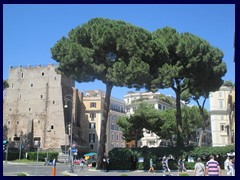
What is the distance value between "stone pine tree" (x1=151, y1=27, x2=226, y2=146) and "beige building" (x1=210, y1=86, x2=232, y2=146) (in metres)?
35.6

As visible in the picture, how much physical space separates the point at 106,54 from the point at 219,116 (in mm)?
44162

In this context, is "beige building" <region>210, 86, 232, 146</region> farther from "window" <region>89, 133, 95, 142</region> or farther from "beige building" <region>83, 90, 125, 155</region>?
"window" <region>89, 133, 95, 142</region>

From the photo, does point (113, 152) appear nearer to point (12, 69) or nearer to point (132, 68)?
point (132, 68)

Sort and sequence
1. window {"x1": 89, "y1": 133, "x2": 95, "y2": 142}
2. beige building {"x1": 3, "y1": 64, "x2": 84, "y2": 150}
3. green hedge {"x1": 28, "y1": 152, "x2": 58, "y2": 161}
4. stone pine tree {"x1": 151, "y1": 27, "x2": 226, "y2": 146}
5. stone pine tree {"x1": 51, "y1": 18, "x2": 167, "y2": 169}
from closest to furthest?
stone pine tree {"x1": 51, "y1": 18, "x2": 167, "y2": 169} < stone pine tree {"x1": 151, "y1": 27, "x2": 226, "y2": 146} < green hedge {"x1": 28, "y1": 152, "x2": 58, "y2": 161} < beige building {"x1": 3, "y1": 64, "x2": 84, "y2": 150} < window {"x1": 89, "y1": 133, "x2": 95, "y2": 142}

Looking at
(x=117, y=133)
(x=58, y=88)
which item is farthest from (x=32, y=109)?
(x=117, y=133)

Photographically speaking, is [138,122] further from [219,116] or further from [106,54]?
[219,116]

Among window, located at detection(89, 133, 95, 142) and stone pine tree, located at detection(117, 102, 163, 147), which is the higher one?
stone pine tree, located at detection(117, 102, 163, 147)

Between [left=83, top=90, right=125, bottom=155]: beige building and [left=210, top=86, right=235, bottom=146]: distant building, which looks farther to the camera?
[left=83, top=90, right=125, bottom=155]: beige building

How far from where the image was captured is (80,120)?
6756cm

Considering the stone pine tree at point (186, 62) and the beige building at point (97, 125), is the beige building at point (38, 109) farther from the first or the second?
the stone pine tree at point (186, 62)

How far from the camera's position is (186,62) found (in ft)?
96.5

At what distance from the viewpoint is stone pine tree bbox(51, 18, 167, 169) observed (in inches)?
1009

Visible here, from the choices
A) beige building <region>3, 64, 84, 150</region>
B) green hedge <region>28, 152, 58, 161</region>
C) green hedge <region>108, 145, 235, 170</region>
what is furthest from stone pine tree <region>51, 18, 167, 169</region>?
beige building <region>3, 64, 84, 150</region>

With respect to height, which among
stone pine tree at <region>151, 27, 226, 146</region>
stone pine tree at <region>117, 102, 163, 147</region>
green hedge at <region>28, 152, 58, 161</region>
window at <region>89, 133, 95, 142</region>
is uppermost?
stone pine tree at <region>151, 27, 226, 146</region>
